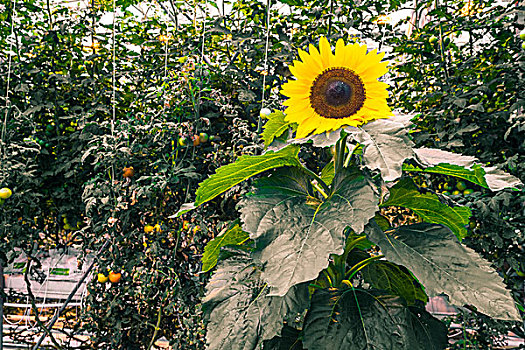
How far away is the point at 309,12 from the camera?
1.73 meters

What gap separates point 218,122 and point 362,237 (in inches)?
39.0

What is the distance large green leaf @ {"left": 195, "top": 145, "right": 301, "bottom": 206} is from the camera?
2.75 ft

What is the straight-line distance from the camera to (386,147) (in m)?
0.69

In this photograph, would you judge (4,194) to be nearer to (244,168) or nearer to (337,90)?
(244,168)

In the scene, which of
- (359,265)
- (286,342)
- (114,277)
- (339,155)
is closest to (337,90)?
(339,155)

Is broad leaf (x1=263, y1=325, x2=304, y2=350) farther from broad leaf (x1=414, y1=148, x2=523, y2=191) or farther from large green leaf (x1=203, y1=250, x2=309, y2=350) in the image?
broad leaf (x1=414, y1=148, x2=523, y2=191)

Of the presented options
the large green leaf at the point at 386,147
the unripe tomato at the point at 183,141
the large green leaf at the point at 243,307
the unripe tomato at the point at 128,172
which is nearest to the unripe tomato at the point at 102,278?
the unripe tomato at the point at 128,172

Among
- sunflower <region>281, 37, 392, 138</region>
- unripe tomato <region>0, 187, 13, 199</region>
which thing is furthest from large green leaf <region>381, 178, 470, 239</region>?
unripe tomato <region>0, 187, 13, 199</region>

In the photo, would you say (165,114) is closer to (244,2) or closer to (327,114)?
(244,2)

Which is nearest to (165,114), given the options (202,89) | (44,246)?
(202,89)

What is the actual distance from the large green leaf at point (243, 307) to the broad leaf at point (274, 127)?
28 cm

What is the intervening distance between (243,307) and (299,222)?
0.21 m

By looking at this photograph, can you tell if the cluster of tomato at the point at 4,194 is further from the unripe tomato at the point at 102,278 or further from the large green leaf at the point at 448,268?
the large green leaf at the point at 448,268

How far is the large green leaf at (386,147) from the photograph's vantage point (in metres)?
0.66
